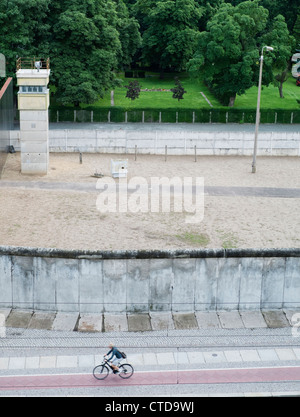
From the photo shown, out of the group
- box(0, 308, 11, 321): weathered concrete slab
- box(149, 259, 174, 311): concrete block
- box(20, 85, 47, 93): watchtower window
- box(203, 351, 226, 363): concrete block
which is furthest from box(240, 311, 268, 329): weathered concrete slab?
box(20, 85, 47, 93): watchtower window

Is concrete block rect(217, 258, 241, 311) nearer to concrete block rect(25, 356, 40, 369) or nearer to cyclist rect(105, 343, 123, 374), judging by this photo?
cyclist rect(105, 343, 123, 374)

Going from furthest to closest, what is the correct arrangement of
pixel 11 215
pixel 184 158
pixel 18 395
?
pixel 184 158
pixel 11 215
pixel 18 395

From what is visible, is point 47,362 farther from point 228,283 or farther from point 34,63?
point 34,63

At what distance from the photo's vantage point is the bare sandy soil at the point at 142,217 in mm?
30000

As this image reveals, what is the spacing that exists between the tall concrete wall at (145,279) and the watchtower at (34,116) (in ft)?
70.1

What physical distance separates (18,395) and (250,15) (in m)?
55.1

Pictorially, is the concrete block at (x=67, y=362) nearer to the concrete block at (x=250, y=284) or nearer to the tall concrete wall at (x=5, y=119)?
the concrete block at (x=250, y=284)

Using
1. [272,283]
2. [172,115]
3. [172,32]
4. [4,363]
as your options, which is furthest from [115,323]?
[172,32]

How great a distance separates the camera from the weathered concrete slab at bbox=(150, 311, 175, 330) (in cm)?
2145

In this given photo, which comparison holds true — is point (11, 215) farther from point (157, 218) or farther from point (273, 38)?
point (273, 38)

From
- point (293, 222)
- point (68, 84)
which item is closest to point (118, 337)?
point (293, 222)

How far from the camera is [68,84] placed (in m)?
59.5

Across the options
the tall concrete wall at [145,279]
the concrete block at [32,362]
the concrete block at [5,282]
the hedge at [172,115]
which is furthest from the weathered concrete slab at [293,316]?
the hedge at [172,115]

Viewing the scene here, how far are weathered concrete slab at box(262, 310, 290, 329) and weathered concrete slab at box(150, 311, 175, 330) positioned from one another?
335cm
